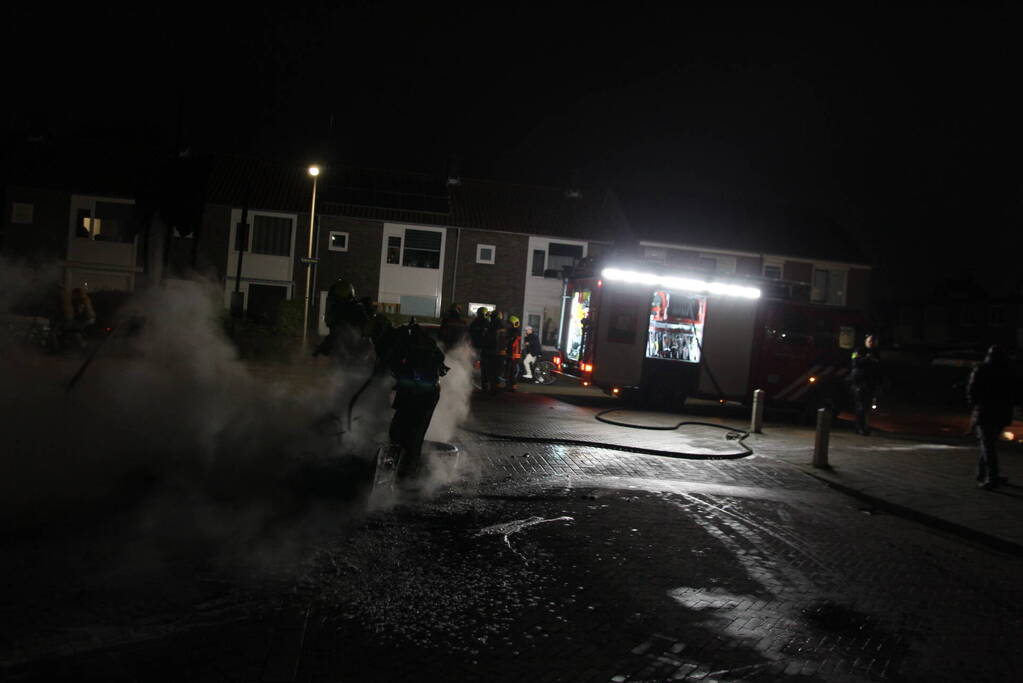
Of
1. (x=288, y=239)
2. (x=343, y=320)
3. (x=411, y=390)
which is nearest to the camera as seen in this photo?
(x=411, y=390)

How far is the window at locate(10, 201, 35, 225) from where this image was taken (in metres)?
35.0

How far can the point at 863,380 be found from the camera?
15.7 metres

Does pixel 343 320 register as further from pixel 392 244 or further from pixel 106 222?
pixel 106 222

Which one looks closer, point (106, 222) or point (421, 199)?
point (106, 222)

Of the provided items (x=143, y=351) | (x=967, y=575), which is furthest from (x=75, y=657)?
(x=967, y=575)

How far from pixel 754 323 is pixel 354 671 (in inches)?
600

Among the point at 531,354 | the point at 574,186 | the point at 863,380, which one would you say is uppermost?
the point at 574,186

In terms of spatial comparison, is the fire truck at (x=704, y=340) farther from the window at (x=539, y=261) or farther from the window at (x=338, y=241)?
the window at (x=338, y=241)

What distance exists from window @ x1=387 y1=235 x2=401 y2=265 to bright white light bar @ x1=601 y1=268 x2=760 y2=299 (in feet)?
66.1

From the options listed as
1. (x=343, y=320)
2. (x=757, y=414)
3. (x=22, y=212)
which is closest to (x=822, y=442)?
(x=757, y=414)

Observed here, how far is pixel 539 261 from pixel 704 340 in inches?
793

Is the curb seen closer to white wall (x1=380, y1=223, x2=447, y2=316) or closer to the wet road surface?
the wet road surface

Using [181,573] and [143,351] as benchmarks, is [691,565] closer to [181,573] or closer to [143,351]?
[181,573]

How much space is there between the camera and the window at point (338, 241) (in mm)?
35531
